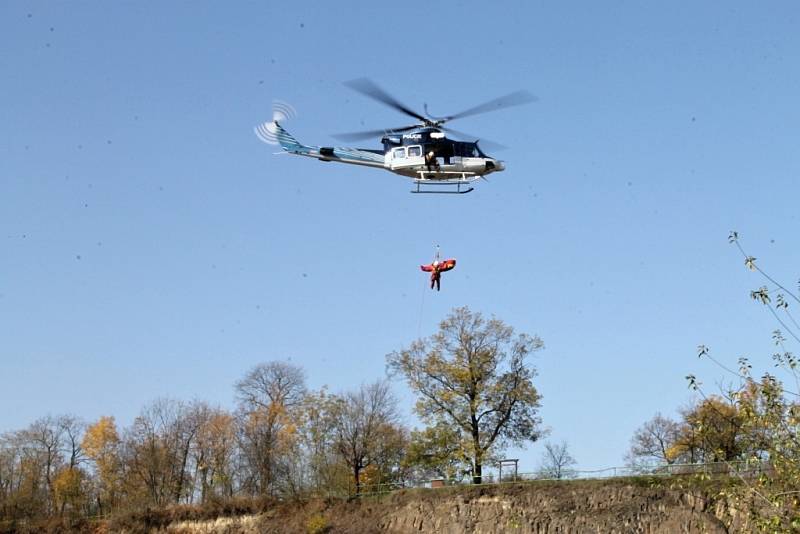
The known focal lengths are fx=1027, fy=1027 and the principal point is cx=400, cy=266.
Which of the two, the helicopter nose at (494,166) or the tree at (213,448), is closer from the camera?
the helicopter nose at (494,166)

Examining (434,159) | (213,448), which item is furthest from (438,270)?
(213,448)

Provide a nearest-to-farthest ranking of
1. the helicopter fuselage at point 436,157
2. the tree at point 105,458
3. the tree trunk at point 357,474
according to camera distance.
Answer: the helicopter fuselage at point 436,157, the tree trunk at point 357,474, the tree at point 105,458

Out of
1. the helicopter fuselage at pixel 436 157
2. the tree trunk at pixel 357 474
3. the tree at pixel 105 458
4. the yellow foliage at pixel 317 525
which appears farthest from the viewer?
the tree at pixel 105 458

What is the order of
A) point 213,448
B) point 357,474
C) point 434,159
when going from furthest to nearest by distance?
point 213,448, point 357,474, point 434,159

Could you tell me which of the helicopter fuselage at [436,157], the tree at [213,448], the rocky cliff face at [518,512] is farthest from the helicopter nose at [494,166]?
the tree at [213,448]

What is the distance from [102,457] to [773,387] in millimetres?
77691

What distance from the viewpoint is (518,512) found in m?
50.8

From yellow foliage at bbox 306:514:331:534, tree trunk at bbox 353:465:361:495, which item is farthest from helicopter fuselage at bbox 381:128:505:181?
tree trunk at bbox 353:465:361:495

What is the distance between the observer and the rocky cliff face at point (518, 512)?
46.0 m

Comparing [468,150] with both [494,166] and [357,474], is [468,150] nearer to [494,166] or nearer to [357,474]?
[494,166]

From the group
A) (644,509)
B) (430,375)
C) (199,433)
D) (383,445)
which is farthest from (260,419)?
(644,509)

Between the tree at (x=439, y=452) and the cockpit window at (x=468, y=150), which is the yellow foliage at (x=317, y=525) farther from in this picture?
the cockpit window at (x=468, y=150)

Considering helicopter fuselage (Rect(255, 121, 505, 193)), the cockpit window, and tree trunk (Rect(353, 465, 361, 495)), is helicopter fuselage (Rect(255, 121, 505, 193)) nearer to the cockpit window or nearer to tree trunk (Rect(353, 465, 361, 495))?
the cockpit window

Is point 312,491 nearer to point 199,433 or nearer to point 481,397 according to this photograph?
point 481,397
